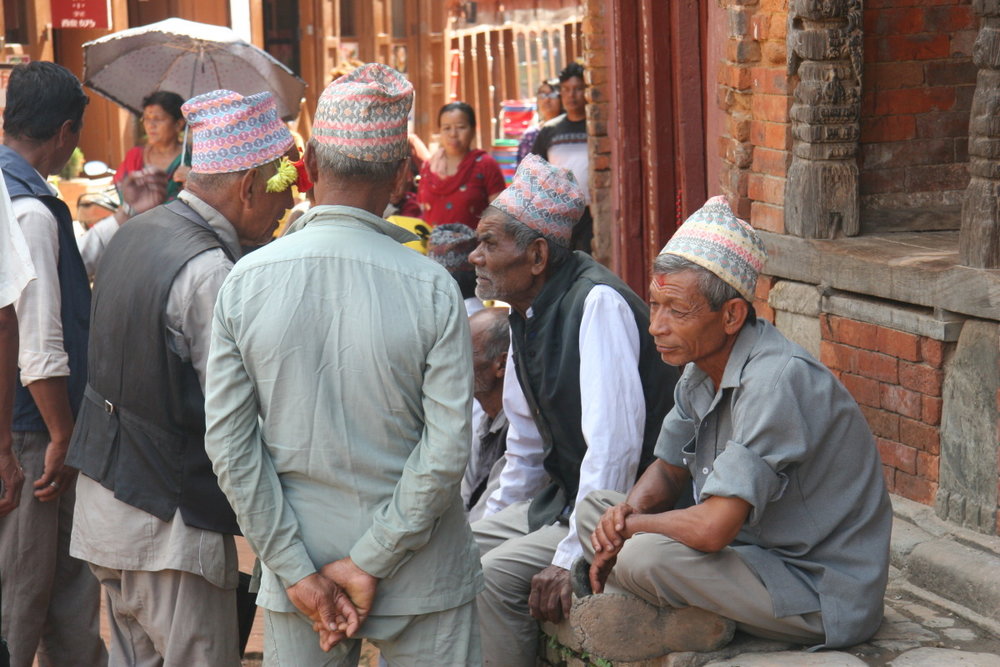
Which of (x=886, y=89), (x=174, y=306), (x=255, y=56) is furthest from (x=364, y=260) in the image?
(x=255, y=56)

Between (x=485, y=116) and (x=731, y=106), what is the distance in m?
17.1

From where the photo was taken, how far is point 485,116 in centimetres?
2212

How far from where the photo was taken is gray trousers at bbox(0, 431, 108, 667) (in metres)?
4.06

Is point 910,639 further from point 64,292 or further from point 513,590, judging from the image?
point 64,292

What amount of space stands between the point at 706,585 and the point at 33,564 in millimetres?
2181

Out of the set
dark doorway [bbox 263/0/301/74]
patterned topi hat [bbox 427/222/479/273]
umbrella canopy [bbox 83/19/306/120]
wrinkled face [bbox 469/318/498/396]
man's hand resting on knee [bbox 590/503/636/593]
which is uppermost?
dark doorway [bbox 263/0/301/74]

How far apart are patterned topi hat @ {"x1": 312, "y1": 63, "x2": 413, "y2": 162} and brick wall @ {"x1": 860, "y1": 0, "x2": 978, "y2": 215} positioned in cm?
256

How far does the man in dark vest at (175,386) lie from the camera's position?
3.40 metres

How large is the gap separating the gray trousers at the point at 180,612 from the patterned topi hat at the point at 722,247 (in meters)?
1.55

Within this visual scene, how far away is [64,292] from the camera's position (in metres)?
4.09

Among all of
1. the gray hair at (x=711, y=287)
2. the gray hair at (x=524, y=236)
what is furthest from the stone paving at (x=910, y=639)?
the gray hair at (x=524, y=236)

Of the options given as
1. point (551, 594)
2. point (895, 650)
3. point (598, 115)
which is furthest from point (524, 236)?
point (598, 115)

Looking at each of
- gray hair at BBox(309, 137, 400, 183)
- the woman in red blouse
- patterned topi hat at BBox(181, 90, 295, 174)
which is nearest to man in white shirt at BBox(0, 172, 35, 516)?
patterned topi hat at BBox(181, 90, 295, 174)

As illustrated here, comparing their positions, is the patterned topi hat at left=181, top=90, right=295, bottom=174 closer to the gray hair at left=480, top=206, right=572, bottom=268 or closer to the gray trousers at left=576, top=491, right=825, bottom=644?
the gray hair at left=480, top=206, right=572, bottom=268
